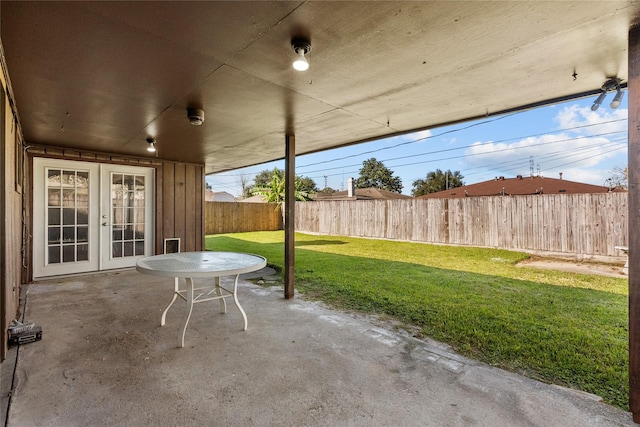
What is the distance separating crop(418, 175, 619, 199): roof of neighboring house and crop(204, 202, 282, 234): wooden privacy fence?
24.3 feet

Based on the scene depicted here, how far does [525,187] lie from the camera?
1161 cm

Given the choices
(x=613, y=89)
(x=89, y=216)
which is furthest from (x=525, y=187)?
(x=89, y=216)

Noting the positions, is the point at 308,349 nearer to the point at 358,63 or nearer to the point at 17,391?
the point at 17,391

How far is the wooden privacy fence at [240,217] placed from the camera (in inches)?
525

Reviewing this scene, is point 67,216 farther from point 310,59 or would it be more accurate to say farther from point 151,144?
point 310,59

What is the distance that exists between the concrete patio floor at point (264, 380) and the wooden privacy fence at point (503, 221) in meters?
6.43

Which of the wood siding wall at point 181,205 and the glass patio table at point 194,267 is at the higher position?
the wood siding wall at point 181,205

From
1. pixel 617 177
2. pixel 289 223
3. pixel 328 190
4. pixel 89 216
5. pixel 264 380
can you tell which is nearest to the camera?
pixel 264 380

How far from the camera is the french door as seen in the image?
494 cm

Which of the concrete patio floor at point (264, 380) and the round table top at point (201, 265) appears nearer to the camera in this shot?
the concrete patio floor at point (264, 380)

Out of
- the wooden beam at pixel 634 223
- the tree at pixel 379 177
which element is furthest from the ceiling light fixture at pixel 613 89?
the tree at pixel 379 177

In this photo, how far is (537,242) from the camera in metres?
7.48

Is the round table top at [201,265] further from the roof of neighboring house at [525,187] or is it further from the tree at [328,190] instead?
the tree at [328,190]

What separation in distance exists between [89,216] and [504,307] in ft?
21.6
